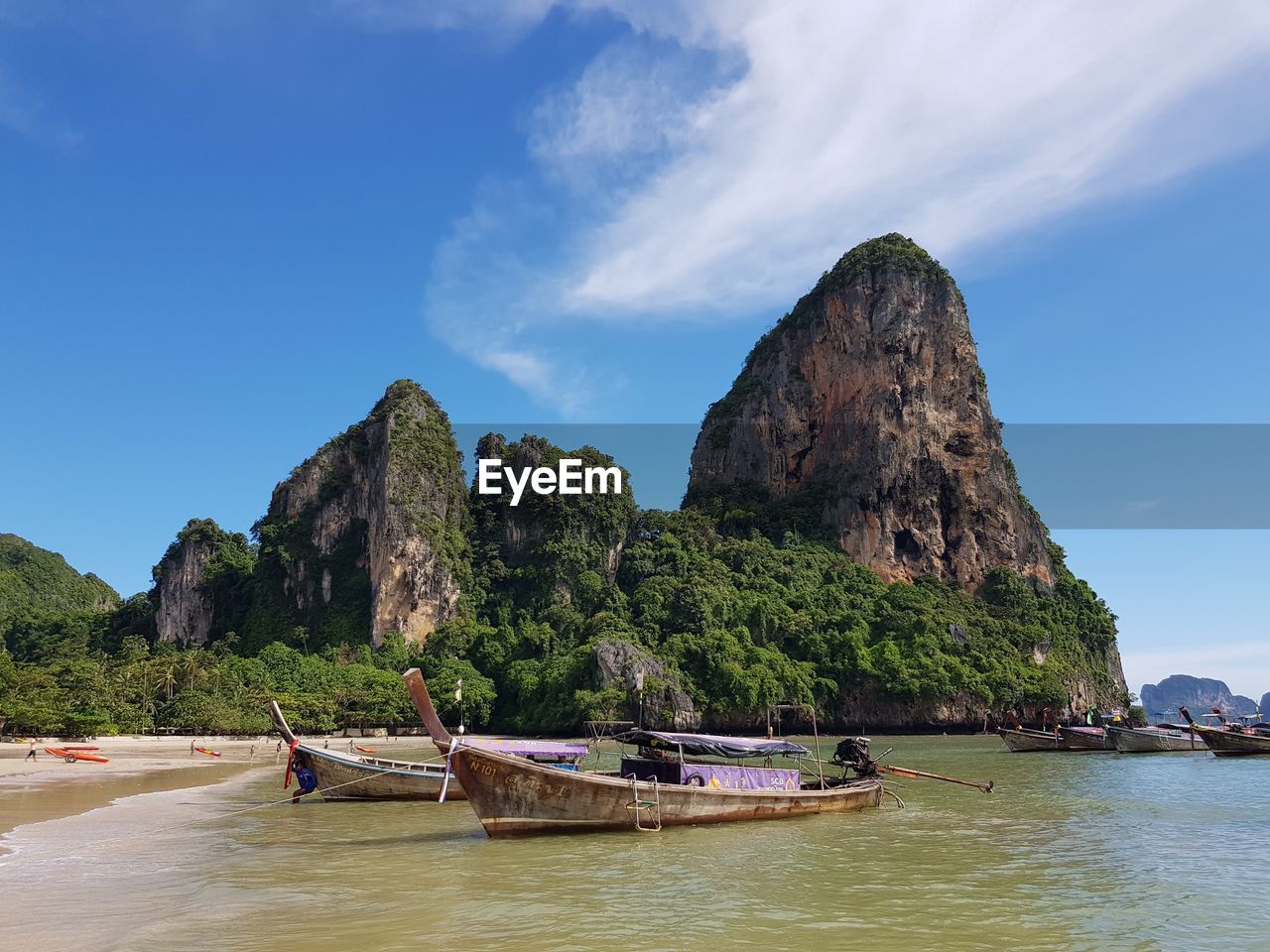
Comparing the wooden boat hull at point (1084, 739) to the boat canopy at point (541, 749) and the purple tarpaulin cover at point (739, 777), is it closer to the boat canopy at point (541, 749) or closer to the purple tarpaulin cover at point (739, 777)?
the purple tarpaulin cover at point (739, 777)

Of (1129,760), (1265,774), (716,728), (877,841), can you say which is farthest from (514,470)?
(877,841)

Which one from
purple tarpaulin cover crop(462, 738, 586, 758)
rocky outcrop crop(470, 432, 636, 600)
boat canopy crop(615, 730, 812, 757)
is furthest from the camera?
rocky outcrop crop(470, 432, 636, 600)

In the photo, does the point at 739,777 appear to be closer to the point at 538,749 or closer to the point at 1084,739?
the point at 538,749

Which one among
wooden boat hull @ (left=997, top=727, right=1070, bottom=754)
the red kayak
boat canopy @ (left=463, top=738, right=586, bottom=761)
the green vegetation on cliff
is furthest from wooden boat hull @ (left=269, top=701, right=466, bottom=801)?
wooden boat hull @ (left=997, top=727, right=1070, bottom=754)

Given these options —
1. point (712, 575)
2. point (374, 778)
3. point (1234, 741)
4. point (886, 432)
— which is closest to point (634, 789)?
point (374, 778)

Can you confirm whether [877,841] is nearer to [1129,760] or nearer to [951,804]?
[951,804]

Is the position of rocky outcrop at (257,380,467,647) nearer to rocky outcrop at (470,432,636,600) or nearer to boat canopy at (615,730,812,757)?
rocky outcrop at (470,432,636,600)

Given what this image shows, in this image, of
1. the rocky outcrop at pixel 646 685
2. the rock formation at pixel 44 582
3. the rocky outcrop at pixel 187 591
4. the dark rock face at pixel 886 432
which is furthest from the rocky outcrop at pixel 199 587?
the dark rock face at pixel 886 432
